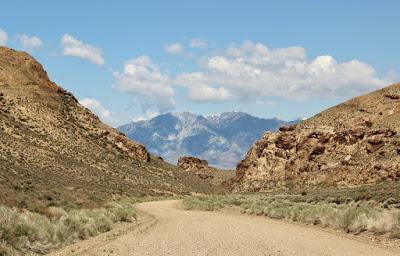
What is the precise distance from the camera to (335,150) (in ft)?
247

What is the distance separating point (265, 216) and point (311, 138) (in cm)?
4763

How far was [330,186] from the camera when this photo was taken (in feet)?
228

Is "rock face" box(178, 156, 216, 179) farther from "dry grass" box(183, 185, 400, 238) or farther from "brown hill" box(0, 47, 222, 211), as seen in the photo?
"dry grass" box(183, 185, 400, 238)

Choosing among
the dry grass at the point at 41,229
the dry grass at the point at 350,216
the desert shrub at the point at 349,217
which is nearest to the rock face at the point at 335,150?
the dry grass at the point at 350,216

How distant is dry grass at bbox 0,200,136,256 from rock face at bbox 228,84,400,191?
1805 inches

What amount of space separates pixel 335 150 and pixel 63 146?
4129 cm

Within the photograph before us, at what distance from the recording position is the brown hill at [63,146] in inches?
2744

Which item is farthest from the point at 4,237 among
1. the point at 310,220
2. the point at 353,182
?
the point at 353,182

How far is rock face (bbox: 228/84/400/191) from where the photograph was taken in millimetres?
67000

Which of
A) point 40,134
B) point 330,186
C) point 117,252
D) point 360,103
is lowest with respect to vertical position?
point 117,252

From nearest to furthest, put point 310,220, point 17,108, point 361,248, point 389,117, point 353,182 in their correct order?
point 361,248 < point 310,220 < point 353,182 < point 389,117 < point 17,108

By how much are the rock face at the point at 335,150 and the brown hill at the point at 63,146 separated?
14468 millimetres

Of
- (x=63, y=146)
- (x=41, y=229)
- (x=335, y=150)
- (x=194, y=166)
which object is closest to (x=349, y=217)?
(x=41, y=229)

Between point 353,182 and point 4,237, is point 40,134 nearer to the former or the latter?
point 353,182
